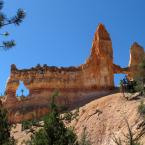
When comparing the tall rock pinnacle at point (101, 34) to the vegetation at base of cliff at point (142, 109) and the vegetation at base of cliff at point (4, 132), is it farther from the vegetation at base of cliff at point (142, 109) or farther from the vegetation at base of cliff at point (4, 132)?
the vegetation at base of cliff at point (4, 132)

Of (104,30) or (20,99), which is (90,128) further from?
(104,30)

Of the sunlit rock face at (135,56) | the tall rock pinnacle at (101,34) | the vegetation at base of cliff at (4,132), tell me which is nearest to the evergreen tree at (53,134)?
the vegetation at base of cliff at (4,132)

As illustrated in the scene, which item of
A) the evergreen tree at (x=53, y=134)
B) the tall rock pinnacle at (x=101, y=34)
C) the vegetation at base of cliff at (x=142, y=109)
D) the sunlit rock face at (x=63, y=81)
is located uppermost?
the tall rock pinnacle at (x=101, y=34)

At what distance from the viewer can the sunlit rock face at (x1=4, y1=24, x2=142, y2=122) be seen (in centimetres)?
5366

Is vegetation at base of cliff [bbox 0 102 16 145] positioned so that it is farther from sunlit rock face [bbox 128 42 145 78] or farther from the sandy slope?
sunlit rock face [bbox 128 42 145 78]

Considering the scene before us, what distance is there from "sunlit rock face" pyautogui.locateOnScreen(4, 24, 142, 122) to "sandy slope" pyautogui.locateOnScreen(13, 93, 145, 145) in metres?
3.60

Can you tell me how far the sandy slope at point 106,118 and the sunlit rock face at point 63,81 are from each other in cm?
360

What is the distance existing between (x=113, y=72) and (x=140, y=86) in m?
8.17

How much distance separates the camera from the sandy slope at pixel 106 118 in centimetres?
4325

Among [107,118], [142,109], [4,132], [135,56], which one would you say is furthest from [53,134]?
[135,56]

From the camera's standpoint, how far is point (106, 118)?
46.2 metres

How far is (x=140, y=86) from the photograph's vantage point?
48469 millimetres

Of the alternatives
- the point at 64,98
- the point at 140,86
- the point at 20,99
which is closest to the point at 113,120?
the point at 140,86

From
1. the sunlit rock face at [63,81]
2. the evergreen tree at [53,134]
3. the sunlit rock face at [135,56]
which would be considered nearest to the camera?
the evergreen tree at [53,134]
